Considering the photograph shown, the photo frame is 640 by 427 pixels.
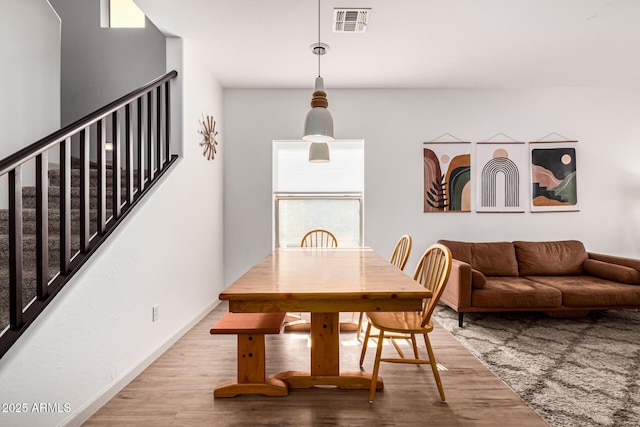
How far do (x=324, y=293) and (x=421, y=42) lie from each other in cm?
263

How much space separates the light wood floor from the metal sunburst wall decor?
6.67 ft

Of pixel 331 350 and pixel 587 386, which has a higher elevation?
pixel 331 350

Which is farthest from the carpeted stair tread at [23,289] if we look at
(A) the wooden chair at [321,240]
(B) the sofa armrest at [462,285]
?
(B) the sofa armrest at [462,285]

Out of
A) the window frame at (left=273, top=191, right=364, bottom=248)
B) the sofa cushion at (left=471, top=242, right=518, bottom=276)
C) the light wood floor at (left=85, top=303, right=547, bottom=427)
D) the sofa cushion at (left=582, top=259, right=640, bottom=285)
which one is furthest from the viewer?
the window frame at (left=273, top=191, right=364, bottom=248)

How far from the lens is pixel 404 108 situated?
14.1 ft

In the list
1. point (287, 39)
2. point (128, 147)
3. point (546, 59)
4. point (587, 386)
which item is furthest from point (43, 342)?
point (546, 59)

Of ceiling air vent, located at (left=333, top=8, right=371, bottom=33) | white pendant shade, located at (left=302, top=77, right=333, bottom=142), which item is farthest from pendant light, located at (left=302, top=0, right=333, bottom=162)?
ceiling air vent, located at (left=333, top=8, right=371, bottom=33)

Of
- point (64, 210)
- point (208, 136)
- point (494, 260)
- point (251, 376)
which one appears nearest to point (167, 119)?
point (208, 136)

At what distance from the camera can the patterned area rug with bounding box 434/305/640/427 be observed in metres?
1.91

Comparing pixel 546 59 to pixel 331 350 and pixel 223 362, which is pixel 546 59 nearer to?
pixel 331 350

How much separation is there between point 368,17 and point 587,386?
9.67ft

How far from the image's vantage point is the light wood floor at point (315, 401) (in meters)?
1.80

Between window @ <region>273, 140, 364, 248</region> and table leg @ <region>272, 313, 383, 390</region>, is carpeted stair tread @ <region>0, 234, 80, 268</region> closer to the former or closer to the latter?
table leg @ <region>272, 313, 383, 390</region>

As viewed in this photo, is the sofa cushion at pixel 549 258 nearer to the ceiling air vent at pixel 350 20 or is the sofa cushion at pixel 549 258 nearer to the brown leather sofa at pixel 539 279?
the brown leather sofa at pixel 539 279
